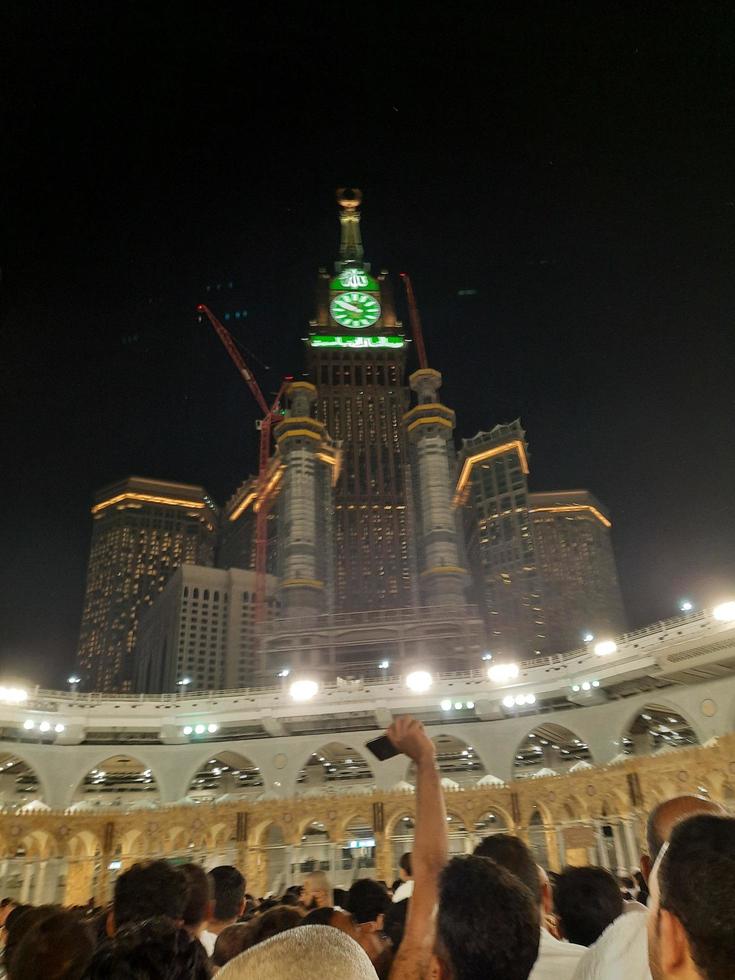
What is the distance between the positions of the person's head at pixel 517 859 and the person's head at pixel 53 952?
6.77 feet

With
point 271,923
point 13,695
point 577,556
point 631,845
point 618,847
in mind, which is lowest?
point 618,847

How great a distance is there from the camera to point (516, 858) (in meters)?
4.00

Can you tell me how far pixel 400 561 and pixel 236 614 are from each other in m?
26.3

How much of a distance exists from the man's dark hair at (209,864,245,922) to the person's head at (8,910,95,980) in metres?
2.42

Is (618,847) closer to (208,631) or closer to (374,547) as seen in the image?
(374,547)

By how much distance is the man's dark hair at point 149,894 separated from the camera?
3.79m

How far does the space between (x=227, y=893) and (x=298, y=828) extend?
30.1 m

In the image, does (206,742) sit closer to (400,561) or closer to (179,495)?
(400,561)

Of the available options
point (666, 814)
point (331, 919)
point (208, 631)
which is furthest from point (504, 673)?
point (208, 631)

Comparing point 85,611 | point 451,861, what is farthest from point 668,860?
point 85,611

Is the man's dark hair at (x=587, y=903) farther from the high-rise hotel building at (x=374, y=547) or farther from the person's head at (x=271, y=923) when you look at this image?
the high-rise hotel building at (x=374, y=547)

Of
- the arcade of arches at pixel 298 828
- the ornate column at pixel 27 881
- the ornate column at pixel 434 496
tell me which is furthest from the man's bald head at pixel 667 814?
the ornate column at pixel 434 496

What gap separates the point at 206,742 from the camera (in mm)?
39250

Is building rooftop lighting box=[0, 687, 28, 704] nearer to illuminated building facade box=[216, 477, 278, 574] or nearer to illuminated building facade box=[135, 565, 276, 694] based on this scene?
illuminated building facade box=[135, 565, 276, 694]
